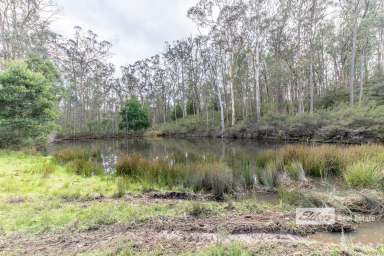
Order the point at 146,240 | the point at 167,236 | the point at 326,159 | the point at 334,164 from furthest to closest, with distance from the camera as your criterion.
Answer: the point at 326,159 → the point at 334,164 → the point at 167,236 → the point at 146,240

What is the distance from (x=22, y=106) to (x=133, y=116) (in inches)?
819

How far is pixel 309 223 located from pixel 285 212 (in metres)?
0.44

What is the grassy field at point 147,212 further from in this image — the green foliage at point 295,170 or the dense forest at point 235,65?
the dense forest at point 235,65

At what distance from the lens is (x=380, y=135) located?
11617 mm

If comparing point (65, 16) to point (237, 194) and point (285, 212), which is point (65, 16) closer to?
point (237, 194)

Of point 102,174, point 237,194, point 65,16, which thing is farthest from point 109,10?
point 237,194

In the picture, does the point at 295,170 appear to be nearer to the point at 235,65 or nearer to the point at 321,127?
the point at 321,127

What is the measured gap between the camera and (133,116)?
101 feet

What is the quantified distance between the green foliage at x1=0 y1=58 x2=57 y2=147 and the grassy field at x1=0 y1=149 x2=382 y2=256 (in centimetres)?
450

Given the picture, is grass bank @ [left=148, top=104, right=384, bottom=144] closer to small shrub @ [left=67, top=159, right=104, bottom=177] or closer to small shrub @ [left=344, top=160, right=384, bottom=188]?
small shrub @ [left=344, top=160, right=384, bottom=188]

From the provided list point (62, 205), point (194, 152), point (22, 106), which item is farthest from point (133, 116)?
point (62, 205)

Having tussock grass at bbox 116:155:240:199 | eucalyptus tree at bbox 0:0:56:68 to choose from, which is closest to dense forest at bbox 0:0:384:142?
eucalyptus tree at bbox 0:0:56:68

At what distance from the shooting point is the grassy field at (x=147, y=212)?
89.8 inches

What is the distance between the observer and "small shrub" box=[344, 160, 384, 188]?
13.9 ft
